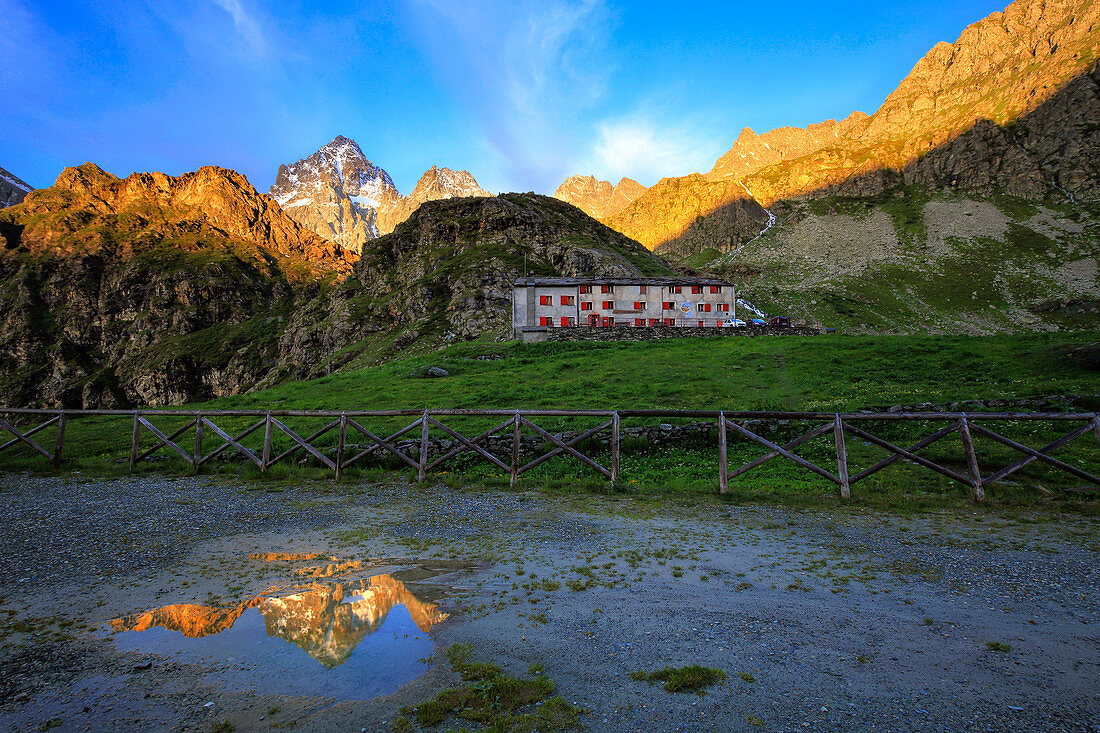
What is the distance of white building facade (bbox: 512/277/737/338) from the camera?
74500 millimetres

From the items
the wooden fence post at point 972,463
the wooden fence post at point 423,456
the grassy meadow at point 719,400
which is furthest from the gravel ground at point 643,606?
the wooden fence post at point 423,456

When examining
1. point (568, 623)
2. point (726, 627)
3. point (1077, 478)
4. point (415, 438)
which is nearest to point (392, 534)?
point (568, 623)

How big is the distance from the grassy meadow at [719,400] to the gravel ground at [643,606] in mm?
2634

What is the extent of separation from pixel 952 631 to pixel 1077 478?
12.1 m

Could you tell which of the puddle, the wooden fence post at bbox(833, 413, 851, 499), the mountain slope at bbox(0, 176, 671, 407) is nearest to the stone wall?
the mountain slope at bbox(0, 176, 671, 407)

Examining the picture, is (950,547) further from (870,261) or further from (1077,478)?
(870,261)

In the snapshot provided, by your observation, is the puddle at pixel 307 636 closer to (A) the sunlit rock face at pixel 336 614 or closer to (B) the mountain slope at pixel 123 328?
(A) the sunlit rock face at pixel 336 614

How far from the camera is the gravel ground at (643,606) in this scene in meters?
A: 4.43

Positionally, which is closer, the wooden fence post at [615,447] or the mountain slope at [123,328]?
the wooden fence post at [615,447]

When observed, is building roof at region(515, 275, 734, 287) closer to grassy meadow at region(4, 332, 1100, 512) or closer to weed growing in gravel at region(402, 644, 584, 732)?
grassy meadow at region(4, 332, 1100, 512)

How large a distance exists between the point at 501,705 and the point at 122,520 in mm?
12020

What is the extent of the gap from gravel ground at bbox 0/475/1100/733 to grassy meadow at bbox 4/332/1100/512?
→ 2.63 metres

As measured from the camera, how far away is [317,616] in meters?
6.32

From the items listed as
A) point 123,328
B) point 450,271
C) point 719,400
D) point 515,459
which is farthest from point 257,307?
point 515,459
